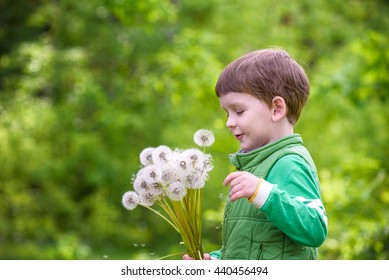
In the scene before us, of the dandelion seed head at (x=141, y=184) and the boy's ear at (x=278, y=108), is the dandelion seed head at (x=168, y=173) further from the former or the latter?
the boy's ear at (x=278, y=108)

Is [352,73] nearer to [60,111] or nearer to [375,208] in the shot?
[375,208]

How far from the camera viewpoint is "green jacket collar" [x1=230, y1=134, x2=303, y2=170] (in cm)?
203

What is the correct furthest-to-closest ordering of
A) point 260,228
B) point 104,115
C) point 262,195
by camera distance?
point 104,115
point 260,228
point 262,195

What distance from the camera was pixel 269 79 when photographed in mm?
2061

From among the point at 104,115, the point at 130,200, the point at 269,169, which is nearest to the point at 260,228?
the point at 269,169

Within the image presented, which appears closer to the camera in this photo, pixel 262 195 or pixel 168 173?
pixel 262 195

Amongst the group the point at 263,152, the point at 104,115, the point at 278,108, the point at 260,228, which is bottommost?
the point at 260,228

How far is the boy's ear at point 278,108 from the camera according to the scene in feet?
6.74

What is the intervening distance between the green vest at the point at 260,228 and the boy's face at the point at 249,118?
0.14 feet

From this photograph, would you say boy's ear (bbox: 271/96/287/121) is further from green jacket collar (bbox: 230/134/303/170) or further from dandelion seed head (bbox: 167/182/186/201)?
dandelion seed head (bbox: 167/182/186/201)

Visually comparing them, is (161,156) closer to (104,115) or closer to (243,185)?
(243,185)

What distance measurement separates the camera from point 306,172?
6.46 feet

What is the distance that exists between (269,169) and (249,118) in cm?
16

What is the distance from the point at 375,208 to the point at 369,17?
863cm
